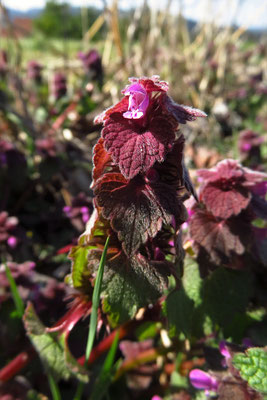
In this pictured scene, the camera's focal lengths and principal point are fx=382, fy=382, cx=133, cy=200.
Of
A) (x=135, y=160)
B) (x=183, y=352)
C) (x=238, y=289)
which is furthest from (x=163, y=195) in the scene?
(x=183, y=352)

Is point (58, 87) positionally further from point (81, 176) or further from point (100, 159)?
point (100, 159)

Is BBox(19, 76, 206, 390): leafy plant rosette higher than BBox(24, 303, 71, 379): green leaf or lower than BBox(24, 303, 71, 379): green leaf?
higher

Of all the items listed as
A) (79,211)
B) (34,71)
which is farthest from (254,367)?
(34,71)

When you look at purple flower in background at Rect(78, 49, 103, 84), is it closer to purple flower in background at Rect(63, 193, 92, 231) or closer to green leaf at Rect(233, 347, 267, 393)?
purple flower in background at Rect(63, 193, 92, 231)

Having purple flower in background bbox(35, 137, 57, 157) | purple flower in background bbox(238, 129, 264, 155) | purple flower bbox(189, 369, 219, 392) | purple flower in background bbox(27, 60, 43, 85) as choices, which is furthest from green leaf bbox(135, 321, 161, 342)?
purple flower in background bbox(27, 60, 43, 85)

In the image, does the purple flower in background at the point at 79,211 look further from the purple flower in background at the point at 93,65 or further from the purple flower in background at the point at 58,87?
the purple flower in background at the point at 58,87

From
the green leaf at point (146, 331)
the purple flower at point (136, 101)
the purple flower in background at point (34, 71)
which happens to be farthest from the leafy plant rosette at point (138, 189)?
the purple flower in background at point (34, 71)

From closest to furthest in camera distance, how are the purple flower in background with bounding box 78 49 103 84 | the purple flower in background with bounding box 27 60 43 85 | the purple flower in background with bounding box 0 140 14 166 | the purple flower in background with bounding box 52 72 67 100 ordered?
the purple flower in background with bounding box 0 140 14 166 → the purple flower in background with bounding box 78 49 103 84 → the purple flower in background with bounding box 52 72 67 100 → the purple flower in background with bounding box 27 60 43 85
